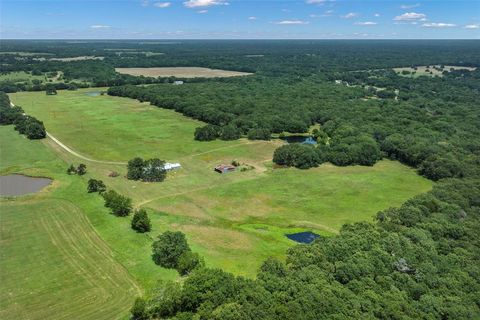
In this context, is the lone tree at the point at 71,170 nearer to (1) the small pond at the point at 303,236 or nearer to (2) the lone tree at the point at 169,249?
(2) the lone tree at the point at 169,249

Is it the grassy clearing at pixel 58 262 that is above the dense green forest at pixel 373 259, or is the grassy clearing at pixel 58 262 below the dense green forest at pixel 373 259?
below

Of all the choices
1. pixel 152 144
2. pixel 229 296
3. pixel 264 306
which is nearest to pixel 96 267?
pixel 229 296

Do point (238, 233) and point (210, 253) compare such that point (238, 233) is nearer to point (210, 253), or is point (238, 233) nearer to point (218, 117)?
point (210, 253)

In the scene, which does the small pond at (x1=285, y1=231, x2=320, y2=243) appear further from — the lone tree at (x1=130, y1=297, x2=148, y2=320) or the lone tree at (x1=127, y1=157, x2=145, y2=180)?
the lone tree at (x1=127, y1=157, x2=145, y2=180)

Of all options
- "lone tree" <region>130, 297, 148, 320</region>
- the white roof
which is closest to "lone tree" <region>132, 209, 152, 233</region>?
"lone tree" <region>130, 297, 148, 320</region>

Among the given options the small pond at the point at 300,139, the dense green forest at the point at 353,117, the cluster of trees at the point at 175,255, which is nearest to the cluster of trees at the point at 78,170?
the dense green forest at the point at 353,117

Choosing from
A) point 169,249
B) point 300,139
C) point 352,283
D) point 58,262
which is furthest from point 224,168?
point 352,283
